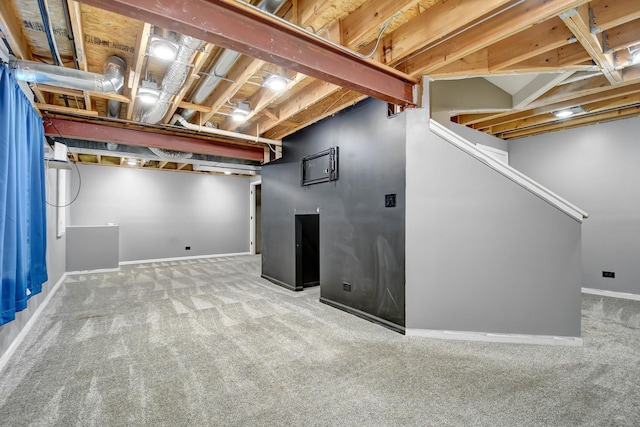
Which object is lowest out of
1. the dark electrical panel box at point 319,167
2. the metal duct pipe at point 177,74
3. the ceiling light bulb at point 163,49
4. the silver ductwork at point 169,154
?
the dark electrical panel box at point 319,167

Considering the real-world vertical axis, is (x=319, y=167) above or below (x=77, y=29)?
below

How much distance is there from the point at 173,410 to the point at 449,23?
342cm

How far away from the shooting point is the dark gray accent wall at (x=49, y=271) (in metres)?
2.66

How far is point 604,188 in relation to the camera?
491cm

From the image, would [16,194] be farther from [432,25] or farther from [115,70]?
[432,25]

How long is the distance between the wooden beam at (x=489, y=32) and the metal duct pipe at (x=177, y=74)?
2110 millimetres

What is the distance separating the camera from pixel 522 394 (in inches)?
82.9

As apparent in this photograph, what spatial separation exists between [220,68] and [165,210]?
651 centimetres

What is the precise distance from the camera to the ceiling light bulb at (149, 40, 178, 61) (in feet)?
8.17

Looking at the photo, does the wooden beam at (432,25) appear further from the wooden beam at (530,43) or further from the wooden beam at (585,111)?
the wooden beam at (585,111)

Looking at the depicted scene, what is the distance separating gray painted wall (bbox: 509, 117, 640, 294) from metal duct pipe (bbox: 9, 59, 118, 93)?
676 cm

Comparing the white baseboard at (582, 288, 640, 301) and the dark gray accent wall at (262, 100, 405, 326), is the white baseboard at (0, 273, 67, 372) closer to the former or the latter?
the dark gray accent wall at (262, 100, 405, 326)

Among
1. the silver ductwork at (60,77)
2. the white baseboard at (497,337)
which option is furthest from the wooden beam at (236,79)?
the white baseboard at (497,337)

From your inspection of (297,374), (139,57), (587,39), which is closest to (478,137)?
(587,39)
